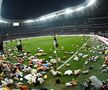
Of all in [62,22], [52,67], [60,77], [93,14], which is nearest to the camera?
[60,77]

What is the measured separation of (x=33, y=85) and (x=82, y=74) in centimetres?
253

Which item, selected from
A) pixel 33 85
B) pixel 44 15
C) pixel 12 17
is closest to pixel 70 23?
pixel 44 15

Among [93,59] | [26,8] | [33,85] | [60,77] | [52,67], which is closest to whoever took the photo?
[33,85]

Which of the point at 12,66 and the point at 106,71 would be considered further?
the point at 12,66

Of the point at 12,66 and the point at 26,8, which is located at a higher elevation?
the point at 26,8

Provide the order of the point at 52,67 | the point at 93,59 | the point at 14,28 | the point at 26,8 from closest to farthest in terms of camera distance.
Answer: the point at 52,67, the point at 93,59, the point at 26,8, the point at 14,28

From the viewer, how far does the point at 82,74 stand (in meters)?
13.0

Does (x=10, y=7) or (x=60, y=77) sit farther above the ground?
(x=10, y=7)

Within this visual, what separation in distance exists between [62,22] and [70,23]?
14.4ft

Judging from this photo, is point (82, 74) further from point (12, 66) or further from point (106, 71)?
point (12, 66)

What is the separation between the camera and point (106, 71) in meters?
12.9

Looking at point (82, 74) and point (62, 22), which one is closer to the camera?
point (82, 74)

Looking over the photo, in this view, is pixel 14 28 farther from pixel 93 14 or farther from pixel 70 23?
pixel 93 14

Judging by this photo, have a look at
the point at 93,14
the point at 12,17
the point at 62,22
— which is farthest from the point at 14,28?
the point at 93,14
